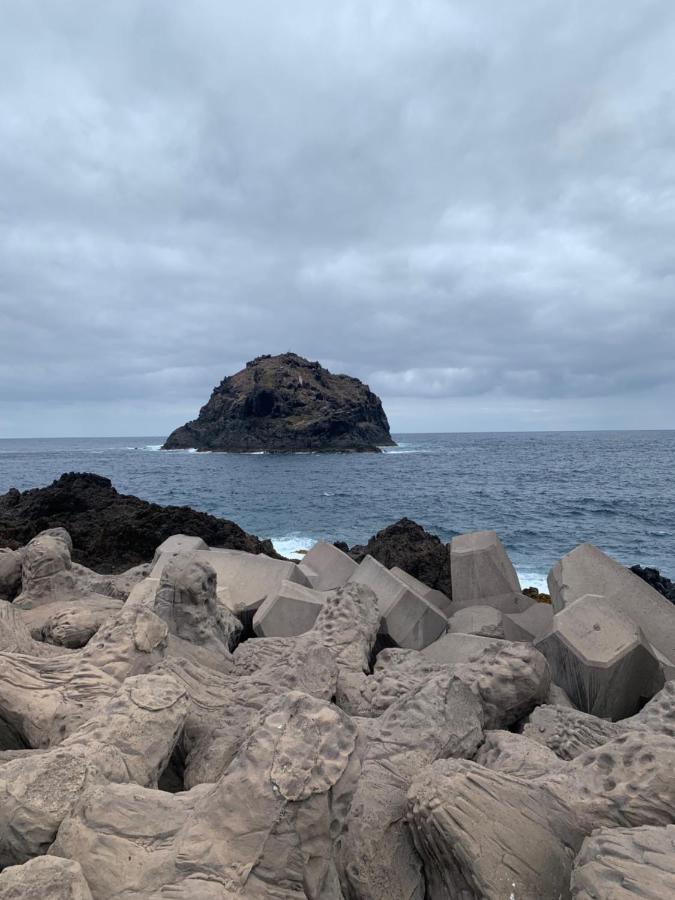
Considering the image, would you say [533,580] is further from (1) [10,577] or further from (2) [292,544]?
(1) [10,577]

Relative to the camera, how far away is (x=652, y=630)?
4332 millimetres

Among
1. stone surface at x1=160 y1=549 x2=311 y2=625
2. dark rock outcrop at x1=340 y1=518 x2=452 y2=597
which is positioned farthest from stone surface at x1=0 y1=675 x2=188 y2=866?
dark rock outcrop at x1=340 y1=518 x2=452 y2=597

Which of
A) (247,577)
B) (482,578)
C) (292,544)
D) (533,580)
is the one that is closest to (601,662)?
(482,578)

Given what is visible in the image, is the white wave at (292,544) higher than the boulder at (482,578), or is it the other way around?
the boulder at (482,578)

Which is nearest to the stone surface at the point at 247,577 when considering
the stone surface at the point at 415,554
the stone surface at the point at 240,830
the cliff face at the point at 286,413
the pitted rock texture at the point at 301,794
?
the stone surface at the point at 415,554

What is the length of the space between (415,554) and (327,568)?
1.93m

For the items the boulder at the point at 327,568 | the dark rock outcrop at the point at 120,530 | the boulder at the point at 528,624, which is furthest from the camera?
the dark rock outcrop at the point at 120,530

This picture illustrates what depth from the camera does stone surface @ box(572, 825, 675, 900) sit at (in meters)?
1.46

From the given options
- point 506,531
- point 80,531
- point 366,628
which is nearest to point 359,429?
point 506,531

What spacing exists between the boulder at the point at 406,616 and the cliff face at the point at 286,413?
6626cm

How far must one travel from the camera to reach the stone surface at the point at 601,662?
363 centimetres

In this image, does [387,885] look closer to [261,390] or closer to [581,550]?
[581,550]

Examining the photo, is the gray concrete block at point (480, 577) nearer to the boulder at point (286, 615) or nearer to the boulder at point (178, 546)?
the boulder at point (286, 615)

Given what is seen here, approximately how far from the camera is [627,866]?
1.54m
